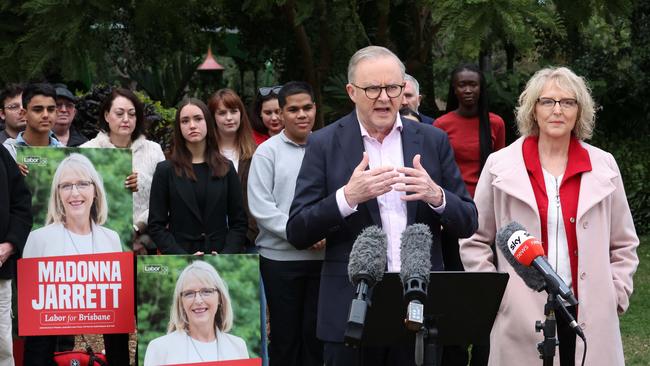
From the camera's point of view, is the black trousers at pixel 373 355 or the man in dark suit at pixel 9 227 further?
the man in dark suit at pixel 9 227

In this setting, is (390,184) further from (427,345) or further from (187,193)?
(187,193)

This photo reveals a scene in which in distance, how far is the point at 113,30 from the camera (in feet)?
34.5

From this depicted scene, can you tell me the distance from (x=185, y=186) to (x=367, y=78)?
291cm

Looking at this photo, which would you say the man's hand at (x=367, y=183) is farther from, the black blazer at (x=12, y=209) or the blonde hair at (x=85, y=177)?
the blonde hair at (x=85, y=177)

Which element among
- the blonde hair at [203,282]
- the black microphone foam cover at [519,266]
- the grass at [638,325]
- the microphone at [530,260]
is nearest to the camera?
the microphone at [530,260]

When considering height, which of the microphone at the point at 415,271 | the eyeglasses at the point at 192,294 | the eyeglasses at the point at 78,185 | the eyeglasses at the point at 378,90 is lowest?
the microphone at the point at 415,271

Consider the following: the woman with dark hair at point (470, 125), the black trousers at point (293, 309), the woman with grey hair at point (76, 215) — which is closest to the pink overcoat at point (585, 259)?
the black trousers at point (293, 309)

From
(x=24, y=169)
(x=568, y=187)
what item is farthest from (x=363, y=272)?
(x=24, y=169)

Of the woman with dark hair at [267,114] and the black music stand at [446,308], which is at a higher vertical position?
the woman with dark hair at [267,114]

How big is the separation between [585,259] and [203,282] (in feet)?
9.21

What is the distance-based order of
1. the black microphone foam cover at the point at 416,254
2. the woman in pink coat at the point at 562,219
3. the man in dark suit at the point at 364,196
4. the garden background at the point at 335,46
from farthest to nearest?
the garden background at the point at 335,46 → the woman in pink coat at the point at 562,219 → the man in dark suit at the point at 364,196 → the black microphone foam cover at the point at 416,254

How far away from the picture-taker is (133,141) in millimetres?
8453

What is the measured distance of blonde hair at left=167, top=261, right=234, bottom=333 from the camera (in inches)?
287

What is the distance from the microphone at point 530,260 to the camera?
4402 millimetres
